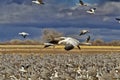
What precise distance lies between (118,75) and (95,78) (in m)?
2.06

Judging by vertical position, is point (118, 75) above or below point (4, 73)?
above

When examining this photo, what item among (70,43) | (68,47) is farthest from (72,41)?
(68,47)

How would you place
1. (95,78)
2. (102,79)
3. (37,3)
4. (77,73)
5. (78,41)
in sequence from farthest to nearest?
(37,3), (77,73), (95,78), (78,41), (102,79)

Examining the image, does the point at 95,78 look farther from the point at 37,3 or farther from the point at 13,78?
the point at 37,3

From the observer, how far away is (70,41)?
1520 cm

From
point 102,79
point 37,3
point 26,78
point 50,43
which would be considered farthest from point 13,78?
point 37,3

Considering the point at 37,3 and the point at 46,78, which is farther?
the point at 37,3

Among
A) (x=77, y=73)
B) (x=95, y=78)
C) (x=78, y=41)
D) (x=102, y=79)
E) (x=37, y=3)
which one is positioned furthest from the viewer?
(x=37, y=3)

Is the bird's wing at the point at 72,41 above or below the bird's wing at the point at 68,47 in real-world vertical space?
above

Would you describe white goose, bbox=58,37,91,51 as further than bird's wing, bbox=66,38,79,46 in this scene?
No

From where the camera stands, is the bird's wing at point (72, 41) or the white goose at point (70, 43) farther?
the bird's wing at point (72, 41)

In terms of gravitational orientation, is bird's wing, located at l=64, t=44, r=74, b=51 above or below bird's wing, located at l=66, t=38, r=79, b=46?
below

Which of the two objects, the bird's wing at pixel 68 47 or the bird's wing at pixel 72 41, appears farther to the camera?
the bird's wing at pixel 72 41

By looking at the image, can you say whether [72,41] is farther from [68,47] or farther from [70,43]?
[68,47]
